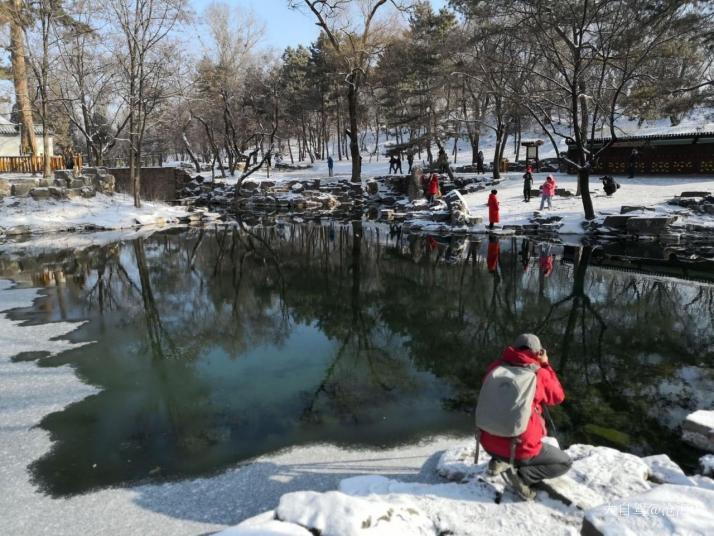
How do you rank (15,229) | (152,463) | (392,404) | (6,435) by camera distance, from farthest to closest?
(15,229)
(392,404)
(6,435)
(152,463)

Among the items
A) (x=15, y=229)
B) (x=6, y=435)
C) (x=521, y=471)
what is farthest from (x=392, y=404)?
(x=15, y=229)

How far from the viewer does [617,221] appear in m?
20.0

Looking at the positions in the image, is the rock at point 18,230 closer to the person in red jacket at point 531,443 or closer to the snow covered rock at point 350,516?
the snow covered rock at point 350,516

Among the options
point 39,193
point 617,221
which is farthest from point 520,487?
point 39,193

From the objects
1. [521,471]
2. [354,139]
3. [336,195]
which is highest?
[354,139]

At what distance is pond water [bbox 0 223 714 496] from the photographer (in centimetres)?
563

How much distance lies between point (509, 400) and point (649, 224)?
1883 cm

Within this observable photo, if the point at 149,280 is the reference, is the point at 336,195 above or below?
above

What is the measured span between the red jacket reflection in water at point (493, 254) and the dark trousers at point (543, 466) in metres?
10.6

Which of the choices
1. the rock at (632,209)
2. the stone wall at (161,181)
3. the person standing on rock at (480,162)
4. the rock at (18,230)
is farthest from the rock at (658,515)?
the stone wall at (161,181)

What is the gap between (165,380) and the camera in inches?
287

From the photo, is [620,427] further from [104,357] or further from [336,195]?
[336,195]

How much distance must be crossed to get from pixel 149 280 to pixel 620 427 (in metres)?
12.1

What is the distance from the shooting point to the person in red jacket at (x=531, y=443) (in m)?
3.94
